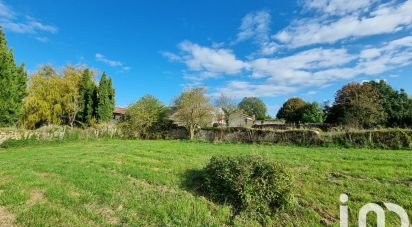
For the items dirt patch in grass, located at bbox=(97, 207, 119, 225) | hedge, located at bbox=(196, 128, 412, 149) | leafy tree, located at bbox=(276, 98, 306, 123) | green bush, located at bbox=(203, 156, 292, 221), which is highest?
leafy tree, located at bbox=(276, 98, 306, 123)

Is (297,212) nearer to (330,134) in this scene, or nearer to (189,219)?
(189,219)

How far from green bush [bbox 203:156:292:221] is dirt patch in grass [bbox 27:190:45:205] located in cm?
430

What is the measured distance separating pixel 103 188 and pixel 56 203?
1293 millimetres

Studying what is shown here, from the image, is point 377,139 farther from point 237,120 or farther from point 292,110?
point 292,110

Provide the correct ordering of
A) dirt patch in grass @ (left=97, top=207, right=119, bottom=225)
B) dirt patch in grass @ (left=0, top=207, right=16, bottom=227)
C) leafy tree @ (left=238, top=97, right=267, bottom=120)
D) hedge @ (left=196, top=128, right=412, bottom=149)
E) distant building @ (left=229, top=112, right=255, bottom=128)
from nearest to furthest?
dirt patch in grass @ (left=0, top=207, right=16, bottom=227) → dirt patch in grass @ (left=97, top=207, right=119, bottom=225) → hedge @ (left=196, top=128, right=412, bottom=149) → distant building @ (left=229, top=112, right=255, bottom=128) → leafy tree @ (left=238, top=97, right=267, bottom=120)

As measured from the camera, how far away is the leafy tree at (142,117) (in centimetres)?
3556

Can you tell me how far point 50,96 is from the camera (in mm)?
38125

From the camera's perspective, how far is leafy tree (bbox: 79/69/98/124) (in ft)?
139

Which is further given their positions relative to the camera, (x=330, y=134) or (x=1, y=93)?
(x=1, y=93)

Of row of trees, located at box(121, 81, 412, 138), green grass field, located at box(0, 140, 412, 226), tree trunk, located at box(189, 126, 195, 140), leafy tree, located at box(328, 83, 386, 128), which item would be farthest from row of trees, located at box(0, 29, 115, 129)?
leafy tree, located at box(328, 83, 386, 128)

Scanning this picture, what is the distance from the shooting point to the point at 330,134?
21.1 meters

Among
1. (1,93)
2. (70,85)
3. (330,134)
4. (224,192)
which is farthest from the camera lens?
(70,85)

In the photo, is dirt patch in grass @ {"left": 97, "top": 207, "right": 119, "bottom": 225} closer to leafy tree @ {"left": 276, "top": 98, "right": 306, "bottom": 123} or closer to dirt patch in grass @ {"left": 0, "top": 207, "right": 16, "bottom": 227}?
dirt patch in grass @ {"left": 0, "top": 207, "right": 16, "bottom": 227}

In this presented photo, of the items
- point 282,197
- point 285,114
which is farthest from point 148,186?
point 285,114
